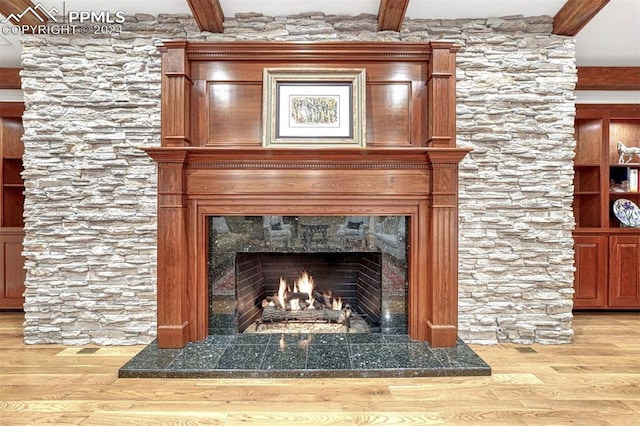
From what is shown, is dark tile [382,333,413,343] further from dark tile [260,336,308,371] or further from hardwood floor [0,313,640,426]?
dark tile [260,336,308,371]

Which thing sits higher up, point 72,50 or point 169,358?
point 72,50

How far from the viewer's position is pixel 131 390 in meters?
2.26

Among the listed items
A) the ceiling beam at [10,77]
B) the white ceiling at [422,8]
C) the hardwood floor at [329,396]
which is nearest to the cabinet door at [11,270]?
the hardwood floor at [329,396]

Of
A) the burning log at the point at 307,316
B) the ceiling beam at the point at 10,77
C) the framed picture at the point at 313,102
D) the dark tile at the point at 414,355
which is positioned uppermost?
the ceiling beam at the point at 10,77

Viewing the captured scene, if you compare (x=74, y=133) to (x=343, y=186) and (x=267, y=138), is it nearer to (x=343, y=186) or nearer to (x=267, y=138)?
(x=267, y=138)

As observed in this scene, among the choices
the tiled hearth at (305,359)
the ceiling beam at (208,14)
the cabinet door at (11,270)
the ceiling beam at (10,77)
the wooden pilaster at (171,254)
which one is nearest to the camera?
the tiled hearth at (305,359)

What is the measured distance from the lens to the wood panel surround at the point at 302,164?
2.76m

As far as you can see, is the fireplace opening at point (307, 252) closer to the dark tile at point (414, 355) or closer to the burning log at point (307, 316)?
the burning log at point (307, 316)

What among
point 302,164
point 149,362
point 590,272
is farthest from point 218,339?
point 590,272

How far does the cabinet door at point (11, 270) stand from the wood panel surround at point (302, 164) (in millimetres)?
2104

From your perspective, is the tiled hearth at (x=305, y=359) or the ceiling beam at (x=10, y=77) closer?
the tiled hearth at (x=305, y=359)

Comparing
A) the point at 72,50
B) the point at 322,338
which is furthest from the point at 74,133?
the point at 322,338

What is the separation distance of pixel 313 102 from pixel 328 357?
1.87 m

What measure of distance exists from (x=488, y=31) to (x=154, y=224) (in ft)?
9.94
